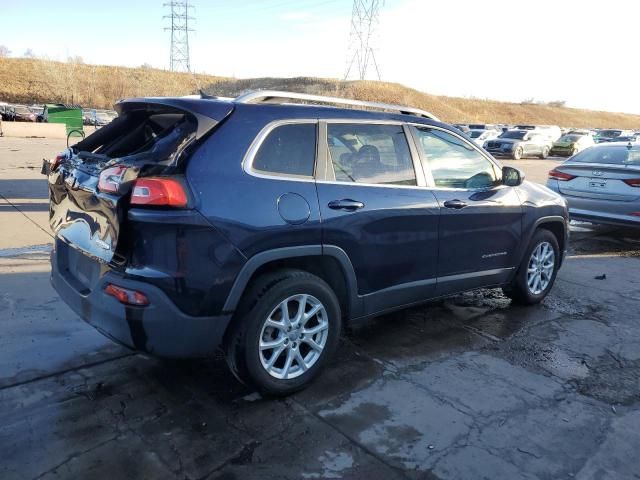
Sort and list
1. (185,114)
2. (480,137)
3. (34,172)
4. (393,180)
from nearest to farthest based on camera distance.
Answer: (185,114) < (393,180) < (34,172) < (480,137)

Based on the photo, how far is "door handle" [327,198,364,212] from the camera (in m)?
3.53

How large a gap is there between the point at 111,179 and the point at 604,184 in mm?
7694

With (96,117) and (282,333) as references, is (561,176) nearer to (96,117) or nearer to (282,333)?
(282,333)

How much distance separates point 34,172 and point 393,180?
461 inches

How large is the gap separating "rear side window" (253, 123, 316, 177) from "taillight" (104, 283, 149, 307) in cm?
97

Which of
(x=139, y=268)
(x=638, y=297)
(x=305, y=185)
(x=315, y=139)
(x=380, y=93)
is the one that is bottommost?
(x=638, y=297)

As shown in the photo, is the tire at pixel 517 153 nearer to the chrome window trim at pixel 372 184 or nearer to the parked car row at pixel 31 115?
the parked car row at pixel 31 115

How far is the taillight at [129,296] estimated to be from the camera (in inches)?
115

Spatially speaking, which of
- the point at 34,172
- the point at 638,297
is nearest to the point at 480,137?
the point at 34,172

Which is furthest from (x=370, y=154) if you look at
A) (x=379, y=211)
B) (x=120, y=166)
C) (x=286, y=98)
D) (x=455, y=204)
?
(x=120, y=166)

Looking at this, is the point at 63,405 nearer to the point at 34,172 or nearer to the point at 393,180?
the point at 393,180

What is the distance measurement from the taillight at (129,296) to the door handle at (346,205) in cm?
127

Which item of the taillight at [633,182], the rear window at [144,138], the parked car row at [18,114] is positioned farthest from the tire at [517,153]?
the parked car row at [18,114]

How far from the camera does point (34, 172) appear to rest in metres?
13.1
